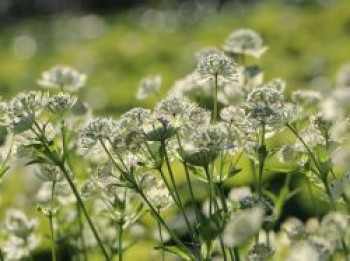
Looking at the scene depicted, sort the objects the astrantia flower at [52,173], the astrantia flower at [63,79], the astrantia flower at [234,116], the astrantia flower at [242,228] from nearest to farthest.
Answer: the astrantia flower at [242,228] → the astrantia flower at [234,116] → the astrantia flower at [52,173] → the astrantia flower at [63,79]

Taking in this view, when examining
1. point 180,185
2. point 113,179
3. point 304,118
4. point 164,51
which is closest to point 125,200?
point 113,179

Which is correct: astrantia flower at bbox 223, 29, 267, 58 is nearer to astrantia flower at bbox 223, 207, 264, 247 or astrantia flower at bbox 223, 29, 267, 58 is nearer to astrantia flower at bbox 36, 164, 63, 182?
astrantia flower at bbox 36, 164, 63, 182

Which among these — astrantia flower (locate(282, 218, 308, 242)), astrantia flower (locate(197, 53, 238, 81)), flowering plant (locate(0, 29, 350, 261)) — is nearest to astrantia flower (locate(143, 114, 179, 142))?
flowering plant (locate(0, 29, 350, 261))

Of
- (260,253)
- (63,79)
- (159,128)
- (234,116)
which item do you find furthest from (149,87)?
(260,253)

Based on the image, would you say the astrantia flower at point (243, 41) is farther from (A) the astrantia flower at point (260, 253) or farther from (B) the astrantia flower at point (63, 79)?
(A) the astrantia flower at point (260, 253)

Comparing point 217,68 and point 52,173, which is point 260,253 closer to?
point 217,68

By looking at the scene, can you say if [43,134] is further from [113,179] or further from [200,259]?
[200,259]

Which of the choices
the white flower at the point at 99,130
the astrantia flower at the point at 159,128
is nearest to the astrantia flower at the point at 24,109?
the white flower at the point at 99,130
